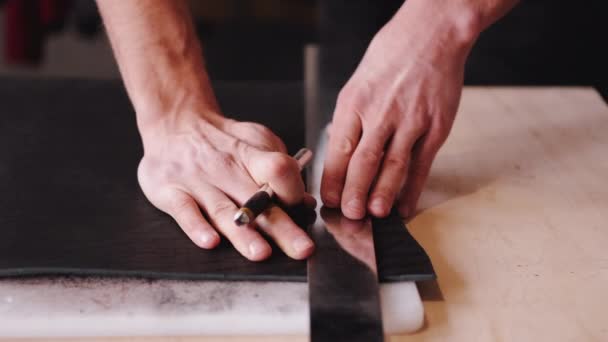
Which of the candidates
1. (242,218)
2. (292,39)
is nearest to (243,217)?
(242,218)

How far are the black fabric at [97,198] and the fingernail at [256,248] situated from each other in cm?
2

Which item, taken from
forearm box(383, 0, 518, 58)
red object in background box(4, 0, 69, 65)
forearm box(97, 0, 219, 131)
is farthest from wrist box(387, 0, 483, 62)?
red object in background box(4, 0, 69, 65)

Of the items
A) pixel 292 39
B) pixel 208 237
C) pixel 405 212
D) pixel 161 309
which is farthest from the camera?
pixel 292 39

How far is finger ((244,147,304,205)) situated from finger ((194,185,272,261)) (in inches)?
2.2

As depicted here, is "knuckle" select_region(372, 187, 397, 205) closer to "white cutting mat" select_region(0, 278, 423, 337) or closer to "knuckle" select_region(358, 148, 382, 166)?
"knuckle" select_region(358, 148, 382, 166)

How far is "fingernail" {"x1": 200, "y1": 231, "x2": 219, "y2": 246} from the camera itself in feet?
2.36

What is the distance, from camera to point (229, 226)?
74cm

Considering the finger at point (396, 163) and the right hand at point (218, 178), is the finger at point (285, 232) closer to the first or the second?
the right hand at point (218, 178)

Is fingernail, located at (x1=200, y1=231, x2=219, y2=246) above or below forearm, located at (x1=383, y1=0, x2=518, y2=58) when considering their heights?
below

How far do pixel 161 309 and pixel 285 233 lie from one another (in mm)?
170

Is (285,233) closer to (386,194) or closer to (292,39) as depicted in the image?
(386,194)

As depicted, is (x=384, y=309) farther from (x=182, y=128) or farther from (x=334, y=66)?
(x=334, y=66)

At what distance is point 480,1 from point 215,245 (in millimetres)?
504

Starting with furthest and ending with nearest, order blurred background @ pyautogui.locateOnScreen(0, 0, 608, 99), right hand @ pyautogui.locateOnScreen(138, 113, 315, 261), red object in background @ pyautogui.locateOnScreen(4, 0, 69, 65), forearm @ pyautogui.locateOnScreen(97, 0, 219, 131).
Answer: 1. red object in background @ pyautogui.locateOnScreen(4, 0, 69, 65)
2. blurred background @ pyautogui.locateOnScreen(0, 0, 608, 99)
3. forearm @ pyautogui.locateOnScreen(97, 0, 219, 131)
4. right hand @ pyautogui.locateOnScreen(138, 113, 315, 261)
